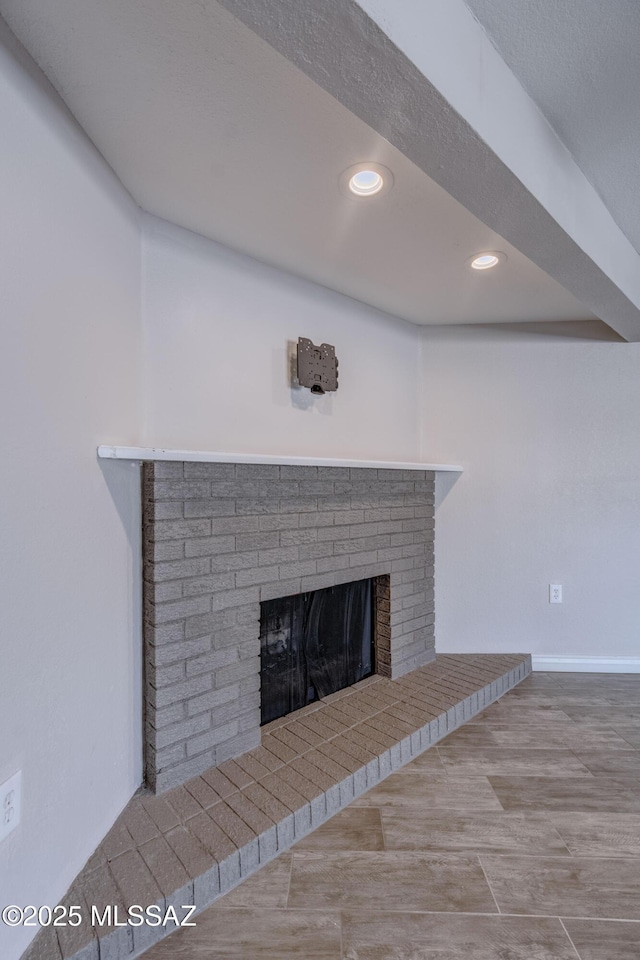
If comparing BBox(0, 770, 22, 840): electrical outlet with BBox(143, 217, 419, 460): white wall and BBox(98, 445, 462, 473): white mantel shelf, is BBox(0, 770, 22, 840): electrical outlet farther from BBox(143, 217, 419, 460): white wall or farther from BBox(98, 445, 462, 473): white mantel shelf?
BBox(143, 217, 419, 460): white wall

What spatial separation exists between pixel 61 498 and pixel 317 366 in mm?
1266

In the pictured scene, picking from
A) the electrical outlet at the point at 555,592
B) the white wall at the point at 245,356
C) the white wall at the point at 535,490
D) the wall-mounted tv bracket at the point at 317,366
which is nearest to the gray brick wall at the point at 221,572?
the white wall at the point at 245,356

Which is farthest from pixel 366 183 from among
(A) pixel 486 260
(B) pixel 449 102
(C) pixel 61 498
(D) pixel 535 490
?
(D) pixel 535 490

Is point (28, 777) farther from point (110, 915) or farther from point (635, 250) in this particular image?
point (635, 250)

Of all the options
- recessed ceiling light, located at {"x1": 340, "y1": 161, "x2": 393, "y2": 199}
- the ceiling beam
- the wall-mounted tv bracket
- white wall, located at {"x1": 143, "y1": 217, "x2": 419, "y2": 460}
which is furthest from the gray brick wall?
the ceiling beam

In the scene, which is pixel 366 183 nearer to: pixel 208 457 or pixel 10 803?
pixel 208 457

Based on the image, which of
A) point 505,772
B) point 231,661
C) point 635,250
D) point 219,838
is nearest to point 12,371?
point 231,661

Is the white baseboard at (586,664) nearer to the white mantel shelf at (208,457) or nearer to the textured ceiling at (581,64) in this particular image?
the white mantel shelf at (208,457)

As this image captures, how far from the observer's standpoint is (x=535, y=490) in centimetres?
283

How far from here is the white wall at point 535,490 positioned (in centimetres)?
278

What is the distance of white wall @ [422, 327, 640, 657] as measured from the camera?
9.12 feet

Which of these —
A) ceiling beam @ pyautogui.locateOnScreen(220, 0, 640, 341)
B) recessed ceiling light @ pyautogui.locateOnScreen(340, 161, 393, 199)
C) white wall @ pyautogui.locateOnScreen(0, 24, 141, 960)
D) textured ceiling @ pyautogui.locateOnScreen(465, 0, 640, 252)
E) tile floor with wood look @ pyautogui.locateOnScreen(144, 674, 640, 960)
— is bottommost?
tile floor with wood look @ pyautogui.locateOnScreen(144, 674, 640, 960)

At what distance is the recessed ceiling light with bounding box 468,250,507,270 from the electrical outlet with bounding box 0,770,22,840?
2232 millimetres

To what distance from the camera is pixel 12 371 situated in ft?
3.36
